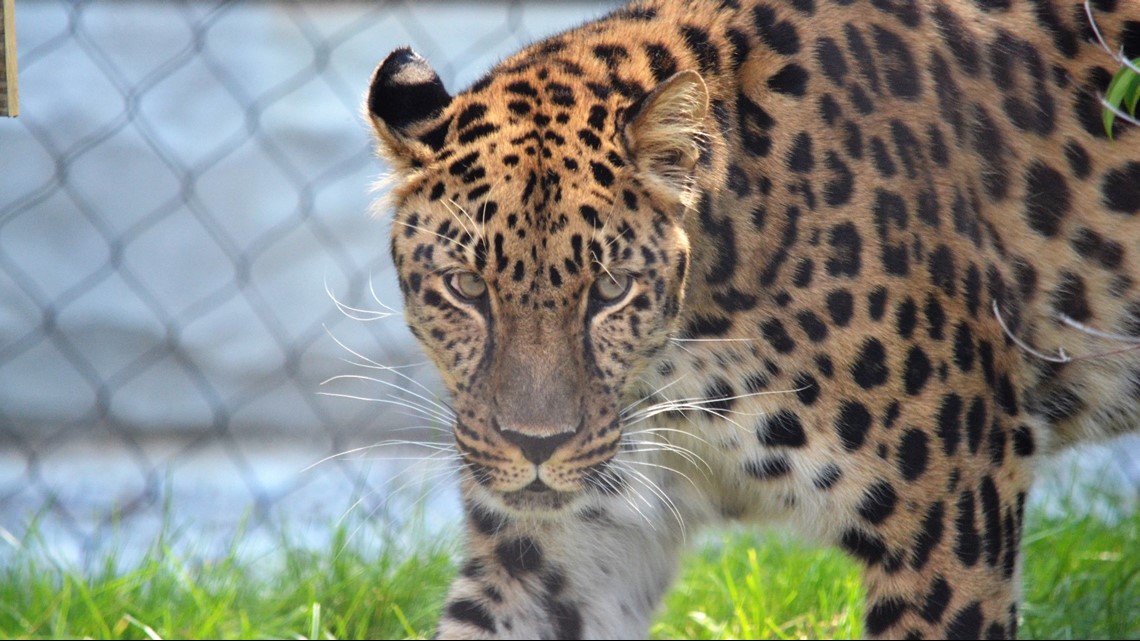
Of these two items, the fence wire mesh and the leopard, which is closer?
the leopard

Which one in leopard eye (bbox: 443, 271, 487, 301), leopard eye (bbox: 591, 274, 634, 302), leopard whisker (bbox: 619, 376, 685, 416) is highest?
leopard eye (bbox: 443, 271, 487, 301)

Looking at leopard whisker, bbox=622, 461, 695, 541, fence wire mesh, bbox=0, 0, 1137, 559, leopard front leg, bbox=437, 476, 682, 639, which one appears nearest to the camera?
leopard whisker, bbox=622, 461, 695, 541

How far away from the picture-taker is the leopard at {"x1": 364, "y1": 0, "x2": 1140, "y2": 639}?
301cm

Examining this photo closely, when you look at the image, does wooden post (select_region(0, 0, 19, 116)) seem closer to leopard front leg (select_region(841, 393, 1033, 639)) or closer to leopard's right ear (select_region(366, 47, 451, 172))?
leopard's right ear (select_region(366, 47, 451, 172))

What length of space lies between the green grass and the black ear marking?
56.9 inches

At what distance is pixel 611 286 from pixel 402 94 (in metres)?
0.66

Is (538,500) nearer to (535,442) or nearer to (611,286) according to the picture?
(535,442)

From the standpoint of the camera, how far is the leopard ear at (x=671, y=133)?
9.66ft

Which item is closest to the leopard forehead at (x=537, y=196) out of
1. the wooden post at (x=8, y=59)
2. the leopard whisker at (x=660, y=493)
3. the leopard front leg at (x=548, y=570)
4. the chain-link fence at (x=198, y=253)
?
the leopard whisker at (x=660, y=493)

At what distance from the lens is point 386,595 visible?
4227 mm

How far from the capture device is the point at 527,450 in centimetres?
299

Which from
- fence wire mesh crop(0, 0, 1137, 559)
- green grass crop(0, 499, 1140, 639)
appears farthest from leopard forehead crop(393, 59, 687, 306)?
fence wire mesh crop(0, 0, 1137, 559)

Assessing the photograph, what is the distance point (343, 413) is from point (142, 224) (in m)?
1.27

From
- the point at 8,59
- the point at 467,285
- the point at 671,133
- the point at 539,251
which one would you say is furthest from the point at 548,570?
the point at 8,59
